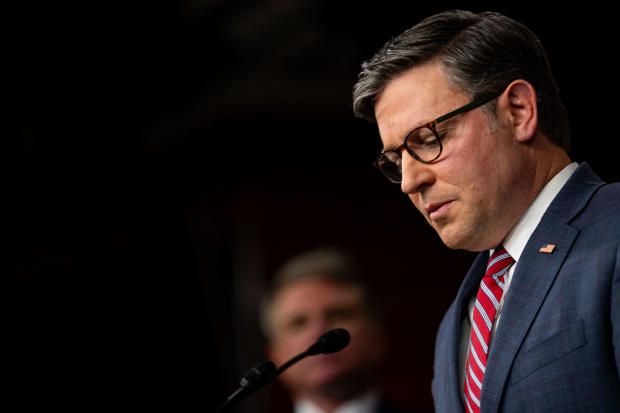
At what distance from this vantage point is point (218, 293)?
496cm

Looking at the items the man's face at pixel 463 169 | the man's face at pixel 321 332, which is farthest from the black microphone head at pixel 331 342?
the man's face at pixel 321 332

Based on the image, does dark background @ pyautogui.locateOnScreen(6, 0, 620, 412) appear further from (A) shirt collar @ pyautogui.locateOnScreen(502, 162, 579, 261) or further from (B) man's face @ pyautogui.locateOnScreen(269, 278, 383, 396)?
(A) shirt collar @ pyautogui.locateOnScreen(502, 162, 579, 261)

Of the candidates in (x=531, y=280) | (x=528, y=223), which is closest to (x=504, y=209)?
(x=528, y=223)

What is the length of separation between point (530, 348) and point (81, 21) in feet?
10.0

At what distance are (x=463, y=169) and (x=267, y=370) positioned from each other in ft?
1.79

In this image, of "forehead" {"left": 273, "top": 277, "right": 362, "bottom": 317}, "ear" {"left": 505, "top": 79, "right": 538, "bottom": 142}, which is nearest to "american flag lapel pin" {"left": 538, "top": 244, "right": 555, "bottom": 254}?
"ear" {"left": 505, "top": 79, "right": 538, "bottom": 142}

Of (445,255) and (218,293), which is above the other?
(218,293)

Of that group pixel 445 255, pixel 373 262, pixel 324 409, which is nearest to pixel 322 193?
pixel 373 262

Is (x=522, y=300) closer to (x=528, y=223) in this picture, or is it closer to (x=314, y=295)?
(x=528, y=223)

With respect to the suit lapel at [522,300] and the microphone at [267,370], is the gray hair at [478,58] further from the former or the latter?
the microphone at [267,370]

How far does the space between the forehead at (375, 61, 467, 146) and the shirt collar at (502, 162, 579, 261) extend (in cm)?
22

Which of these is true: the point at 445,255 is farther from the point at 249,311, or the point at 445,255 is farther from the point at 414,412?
the point at 414,412

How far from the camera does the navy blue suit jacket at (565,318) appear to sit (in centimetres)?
114

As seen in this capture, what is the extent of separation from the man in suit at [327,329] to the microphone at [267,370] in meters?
1.15
